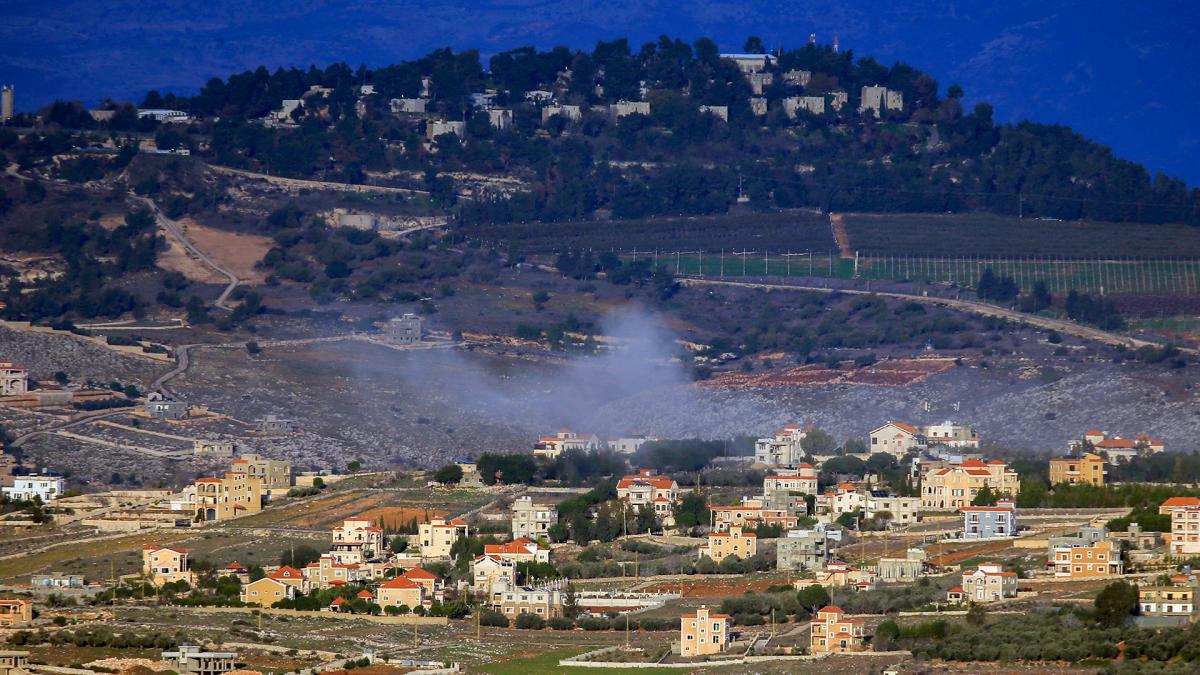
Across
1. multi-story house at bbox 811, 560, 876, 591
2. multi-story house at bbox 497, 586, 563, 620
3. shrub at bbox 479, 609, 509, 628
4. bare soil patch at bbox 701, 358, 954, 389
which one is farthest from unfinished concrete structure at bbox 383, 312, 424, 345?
shrub at bbox 479, 609, 509, 628

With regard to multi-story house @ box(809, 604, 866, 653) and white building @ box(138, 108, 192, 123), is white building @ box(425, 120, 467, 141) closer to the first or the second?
white building @ box(138, 108, 192, 123)

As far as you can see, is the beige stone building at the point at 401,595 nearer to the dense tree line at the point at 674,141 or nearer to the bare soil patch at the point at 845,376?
the bare soil patch at the point at 845,376

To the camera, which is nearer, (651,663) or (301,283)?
(651,663)

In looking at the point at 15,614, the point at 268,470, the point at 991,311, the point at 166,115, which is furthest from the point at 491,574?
the point at 166,115

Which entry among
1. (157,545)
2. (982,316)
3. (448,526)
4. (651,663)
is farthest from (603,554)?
(982,316)

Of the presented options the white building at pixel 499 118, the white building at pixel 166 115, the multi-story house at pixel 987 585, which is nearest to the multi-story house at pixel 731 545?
the multi-story house at pixel 987 585

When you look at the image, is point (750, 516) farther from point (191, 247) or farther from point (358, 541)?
point (191, 247)

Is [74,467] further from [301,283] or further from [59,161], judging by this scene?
[59,161]
